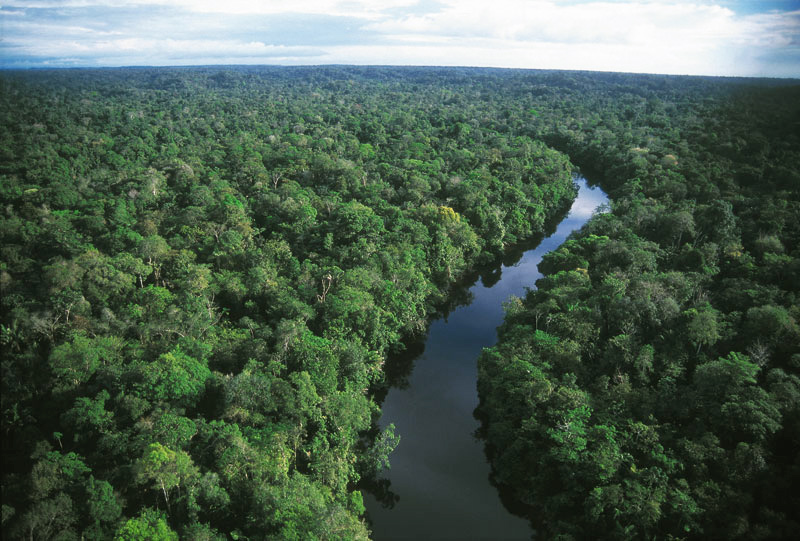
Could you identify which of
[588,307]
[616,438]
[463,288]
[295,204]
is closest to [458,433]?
[616,438]

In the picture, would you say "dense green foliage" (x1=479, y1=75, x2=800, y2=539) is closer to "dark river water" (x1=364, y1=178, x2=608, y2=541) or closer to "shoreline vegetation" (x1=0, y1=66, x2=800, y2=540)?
"shoreline vegetation" (x1=0, y1=66, x2=800, y2=540)

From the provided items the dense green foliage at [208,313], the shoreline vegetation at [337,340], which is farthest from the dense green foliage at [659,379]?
the dense green foliage at [208,313]

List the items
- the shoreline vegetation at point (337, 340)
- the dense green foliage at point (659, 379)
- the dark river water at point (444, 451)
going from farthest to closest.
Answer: the dark river water at point (444, 451), the dense green foliage at point (659, 379), the shoreline vegetation at point (337, 340)

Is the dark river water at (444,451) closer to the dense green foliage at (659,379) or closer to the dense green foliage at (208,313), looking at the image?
the dense green foliage at (659,379)

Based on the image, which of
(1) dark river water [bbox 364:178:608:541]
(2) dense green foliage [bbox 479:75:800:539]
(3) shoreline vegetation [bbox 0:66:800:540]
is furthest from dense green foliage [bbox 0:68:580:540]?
(2) dense green foliage [bbox 479:75:800:539]

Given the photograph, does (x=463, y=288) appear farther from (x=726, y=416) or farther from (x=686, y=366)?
(x=726, y=416)

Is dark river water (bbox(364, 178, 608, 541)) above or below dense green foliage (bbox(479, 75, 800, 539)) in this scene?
below

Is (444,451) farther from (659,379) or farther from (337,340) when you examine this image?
(659,379)
